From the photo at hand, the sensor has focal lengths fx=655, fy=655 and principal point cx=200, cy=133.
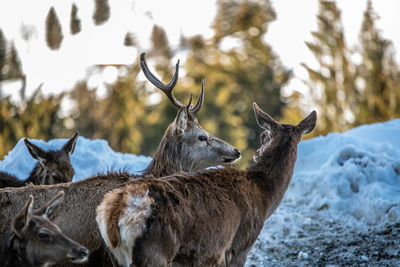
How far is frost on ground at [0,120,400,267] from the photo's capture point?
28.1ft

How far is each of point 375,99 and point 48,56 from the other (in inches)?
346

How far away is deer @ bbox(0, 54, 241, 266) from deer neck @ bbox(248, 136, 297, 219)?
3.81ft

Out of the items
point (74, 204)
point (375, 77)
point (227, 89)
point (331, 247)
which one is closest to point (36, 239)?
point (74, 204)

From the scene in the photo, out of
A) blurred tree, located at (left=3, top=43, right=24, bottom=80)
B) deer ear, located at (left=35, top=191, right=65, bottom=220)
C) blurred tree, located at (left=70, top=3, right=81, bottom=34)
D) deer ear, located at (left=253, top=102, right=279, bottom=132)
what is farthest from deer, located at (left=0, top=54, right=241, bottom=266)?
blurred tree, located at (left=70, top=3, right=81, bottom=34)

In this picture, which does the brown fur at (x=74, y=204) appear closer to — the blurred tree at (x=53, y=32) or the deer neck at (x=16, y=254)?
the deer neck at (x=16, y=254)

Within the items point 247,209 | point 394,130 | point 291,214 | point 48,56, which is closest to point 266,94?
point 48,56

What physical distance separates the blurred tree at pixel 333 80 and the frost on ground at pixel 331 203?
8.11 m

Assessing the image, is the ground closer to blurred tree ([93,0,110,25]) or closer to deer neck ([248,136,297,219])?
deer neck ([248,136,297,219])

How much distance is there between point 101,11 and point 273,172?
524 inches

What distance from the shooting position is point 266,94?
38719mm

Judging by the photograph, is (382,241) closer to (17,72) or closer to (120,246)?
(120,246)

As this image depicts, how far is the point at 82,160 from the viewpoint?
9.95 m

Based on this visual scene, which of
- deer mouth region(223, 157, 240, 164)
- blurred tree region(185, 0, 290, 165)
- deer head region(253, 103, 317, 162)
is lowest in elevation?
blurred tree region(185, 0, 290, 165)

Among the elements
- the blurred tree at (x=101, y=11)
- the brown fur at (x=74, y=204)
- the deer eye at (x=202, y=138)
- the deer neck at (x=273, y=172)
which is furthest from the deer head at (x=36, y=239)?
the blurred tree at (x=101, y=11)
